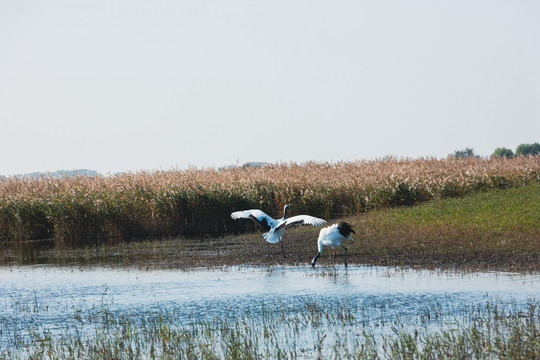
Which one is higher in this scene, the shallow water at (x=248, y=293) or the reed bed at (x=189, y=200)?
the reed bed at (x=189, y=200)

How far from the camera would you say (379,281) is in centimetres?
1534

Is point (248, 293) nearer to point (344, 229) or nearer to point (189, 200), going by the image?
point (344, 229)

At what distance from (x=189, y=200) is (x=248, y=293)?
16.3m

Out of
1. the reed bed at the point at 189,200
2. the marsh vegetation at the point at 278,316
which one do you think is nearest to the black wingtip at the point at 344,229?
the marsh vegetation at the point at 278,316

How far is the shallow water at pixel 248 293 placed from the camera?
498 inches

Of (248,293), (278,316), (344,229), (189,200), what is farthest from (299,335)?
(189,200)

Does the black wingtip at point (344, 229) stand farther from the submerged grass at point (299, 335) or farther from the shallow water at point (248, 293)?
the submerged grass at point (299, 335)

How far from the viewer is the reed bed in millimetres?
30641

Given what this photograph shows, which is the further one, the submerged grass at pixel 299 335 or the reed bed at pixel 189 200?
the reed bed at pixel 189 200

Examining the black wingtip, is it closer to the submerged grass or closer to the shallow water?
the shallow water

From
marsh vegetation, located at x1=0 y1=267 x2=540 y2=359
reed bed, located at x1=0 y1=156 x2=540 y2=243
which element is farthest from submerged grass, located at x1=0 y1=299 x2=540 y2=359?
reed bed, located at x1=0 y1=156 x2=540 y2=243

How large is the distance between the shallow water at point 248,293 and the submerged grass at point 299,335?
0.16 meters

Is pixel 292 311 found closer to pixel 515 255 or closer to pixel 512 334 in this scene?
pixel 512 334

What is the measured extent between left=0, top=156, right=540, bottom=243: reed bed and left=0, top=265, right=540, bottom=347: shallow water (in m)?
11.8
